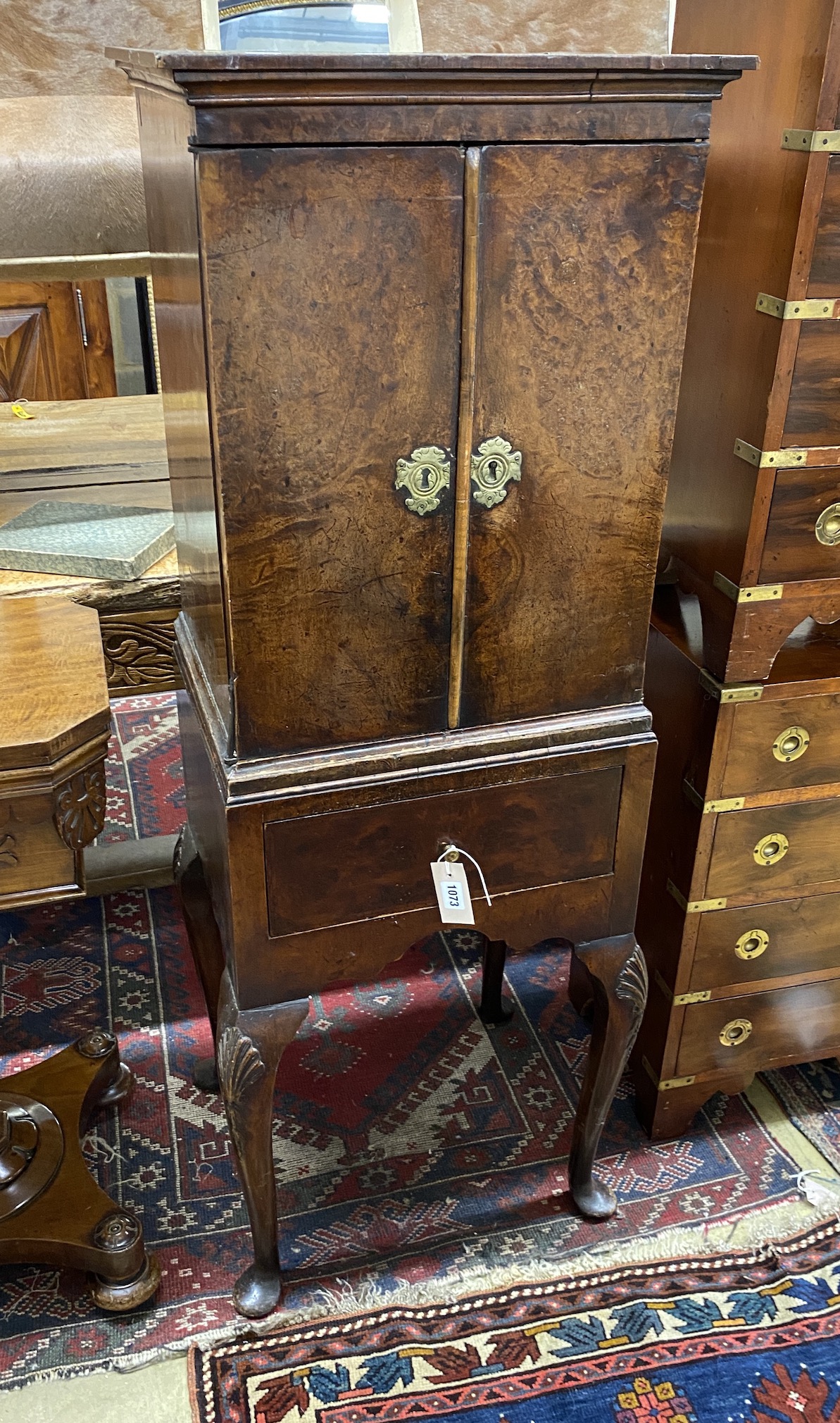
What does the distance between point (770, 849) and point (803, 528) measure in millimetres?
517

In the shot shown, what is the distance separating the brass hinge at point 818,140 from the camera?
4.25ft

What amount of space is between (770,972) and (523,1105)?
50cm

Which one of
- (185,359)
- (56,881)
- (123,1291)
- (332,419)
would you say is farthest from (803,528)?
(123,1291)

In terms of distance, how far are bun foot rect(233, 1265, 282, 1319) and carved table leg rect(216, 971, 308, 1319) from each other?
0.10 metres

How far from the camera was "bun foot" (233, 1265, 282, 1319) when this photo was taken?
165cm

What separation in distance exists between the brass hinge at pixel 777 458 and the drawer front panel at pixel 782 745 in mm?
342

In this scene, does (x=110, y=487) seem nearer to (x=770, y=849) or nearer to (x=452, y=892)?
(x=452, y=892)

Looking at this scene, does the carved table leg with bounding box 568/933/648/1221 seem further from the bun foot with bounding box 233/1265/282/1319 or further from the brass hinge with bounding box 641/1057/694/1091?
the bun foot with bounding box 233/1265/282/1319

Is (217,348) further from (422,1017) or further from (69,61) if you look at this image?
(422,1017)

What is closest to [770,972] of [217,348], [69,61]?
[217,348]

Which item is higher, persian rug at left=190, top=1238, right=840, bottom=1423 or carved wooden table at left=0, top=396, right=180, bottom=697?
carved wooden table at left=0, top=396, right=180, bottom=697

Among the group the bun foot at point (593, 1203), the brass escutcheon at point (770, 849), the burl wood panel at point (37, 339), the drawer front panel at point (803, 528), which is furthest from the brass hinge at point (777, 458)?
the burl wood panel at point (37, 339)

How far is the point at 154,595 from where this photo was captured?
1.96 metres

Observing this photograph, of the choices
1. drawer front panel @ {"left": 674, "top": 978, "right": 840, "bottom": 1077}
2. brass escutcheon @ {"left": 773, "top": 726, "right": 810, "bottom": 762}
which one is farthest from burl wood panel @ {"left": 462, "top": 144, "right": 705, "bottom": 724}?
drawer front panel @ {"left": 674, "top": 978, "right": 840, "bottom": 1077}
